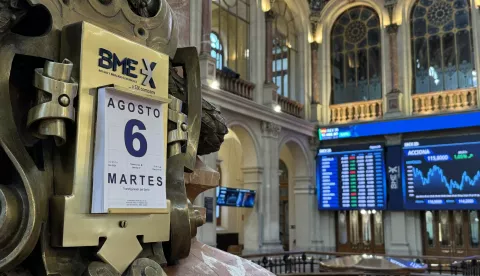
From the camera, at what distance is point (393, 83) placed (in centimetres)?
1578

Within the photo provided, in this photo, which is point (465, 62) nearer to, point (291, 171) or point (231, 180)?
point (291, 171)

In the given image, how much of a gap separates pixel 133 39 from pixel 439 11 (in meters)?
16.0

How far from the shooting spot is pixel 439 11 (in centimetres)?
1534

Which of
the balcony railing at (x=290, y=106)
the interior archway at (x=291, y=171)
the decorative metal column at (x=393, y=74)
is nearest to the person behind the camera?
the decorative metal column at (x=393, y=74)

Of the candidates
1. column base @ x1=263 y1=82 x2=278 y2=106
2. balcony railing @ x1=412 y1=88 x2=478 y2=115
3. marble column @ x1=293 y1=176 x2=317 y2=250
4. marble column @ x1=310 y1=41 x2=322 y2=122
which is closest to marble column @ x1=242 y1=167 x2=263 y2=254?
column base @ x1=263 y1=82 x2=278 y2=106

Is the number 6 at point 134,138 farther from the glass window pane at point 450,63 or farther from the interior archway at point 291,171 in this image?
the glass window pane at point 450,63

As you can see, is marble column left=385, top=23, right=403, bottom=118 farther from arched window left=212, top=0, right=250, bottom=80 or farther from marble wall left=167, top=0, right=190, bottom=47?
marble wall left=167, top=0, right=190, bottom=47

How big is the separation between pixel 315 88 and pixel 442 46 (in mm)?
4197

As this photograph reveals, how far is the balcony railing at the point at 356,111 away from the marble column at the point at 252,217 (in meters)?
4.06

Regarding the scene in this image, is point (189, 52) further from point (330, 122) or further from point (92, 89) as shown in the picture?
point (330, 122)

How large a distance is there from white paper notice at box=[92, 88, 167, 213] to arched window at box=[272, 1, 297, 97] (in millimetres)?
15395

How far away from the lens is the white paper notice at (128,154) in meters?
0.98

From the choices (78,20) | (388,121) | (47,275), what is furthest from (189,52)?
(388,121)

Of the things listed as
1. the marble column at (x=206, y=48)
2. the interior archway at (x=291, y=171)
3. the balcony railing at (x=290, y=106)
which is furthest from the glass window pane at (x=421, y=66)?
the marble column at (x=206, y=48)
